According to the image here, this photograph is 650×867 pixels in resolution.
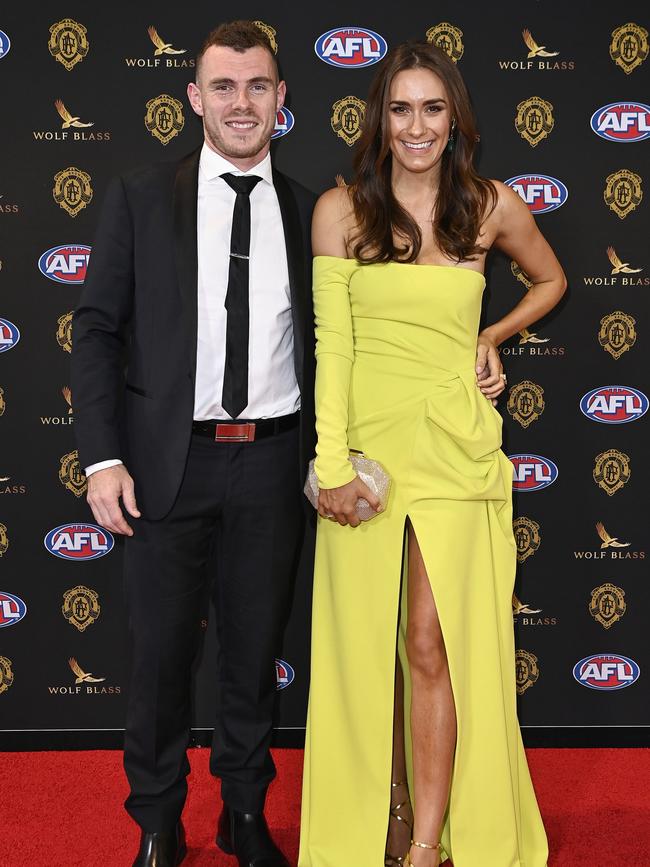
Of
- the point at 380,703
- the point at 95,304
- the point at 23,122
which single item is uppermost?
the point at 23,122

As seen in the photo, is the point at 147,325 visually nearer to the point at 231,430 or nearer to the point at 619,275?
the point at 231,430

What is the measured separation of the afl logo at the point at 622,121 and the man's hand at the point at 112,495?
1.93 m

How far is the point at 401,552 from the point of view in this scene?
2332 millimetres

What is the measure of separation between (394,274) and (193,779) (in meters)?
1.86

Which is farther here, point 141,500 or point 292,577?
point 292,577

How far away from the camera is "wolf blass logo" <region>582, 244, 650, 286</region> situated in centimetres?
302

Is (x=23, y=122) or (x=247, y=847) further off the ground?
(x=23, y=122)

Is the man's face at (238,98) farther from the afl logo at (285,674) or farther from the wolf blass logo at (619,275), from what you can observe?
the afl logo at (285,674)

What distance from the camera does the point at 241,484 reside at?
2.38 metres

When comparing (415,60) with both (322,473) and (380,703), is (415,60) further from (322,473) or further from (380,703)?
(380,703)

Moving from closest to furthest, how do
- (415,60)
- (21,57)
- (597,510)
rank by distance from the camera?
(415,60) < (21,57) < (597,510)

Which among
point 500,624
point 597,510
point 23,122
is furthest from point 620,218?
point 23,122

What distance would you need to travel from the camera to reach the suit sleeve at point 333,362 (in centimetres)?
225

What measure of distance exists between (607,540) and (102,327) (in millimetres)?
1916
